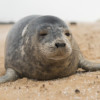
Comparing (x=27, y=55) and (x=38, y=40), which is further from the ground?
(x=38, y=40)

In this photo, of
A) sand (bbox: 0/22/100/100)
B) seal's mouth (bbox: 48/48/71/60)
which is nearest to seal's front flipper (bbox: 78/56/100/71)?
sand (bbox: 0/22/100/100)

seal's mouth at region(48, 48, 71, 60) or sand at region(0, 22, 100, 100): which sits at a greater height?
seal's mouth at region(48, 48, 71, 60)

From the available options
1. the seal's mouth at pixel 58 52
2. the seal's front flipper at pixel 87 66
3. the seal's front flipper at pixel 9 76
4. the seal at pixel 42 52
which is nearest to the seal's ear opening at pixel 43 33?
the seal at pixel 42 52

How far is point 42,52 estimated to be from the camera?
13.8 ft

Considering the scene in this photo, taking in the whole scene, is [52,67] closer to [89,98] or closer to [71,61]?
[71,61]

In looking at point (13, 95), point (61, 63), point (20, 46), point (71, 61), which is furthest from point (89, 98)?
point (20, 46)

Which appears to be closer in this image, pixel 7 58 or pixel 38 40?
pixel 38 40

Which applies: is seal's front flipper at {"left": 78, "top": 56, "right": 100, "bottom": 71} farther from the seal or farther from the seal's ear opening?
the seal's ear opening

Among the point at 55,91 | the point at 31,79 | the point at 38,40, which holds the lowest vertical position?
the point at 31,79

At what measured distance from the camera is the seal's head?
3.84m

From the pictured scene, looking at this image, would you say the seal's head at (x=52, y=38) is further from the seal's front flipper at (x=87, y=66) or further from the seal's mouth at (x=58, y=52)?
the seal's front flipper at (x=87, y=66)

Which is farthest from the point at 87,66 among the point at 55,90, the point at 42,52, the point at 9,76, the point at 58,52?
the point at 55,90

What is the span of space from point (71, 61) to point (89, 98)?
1.63 metres

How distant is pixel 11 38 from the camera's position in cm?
535
